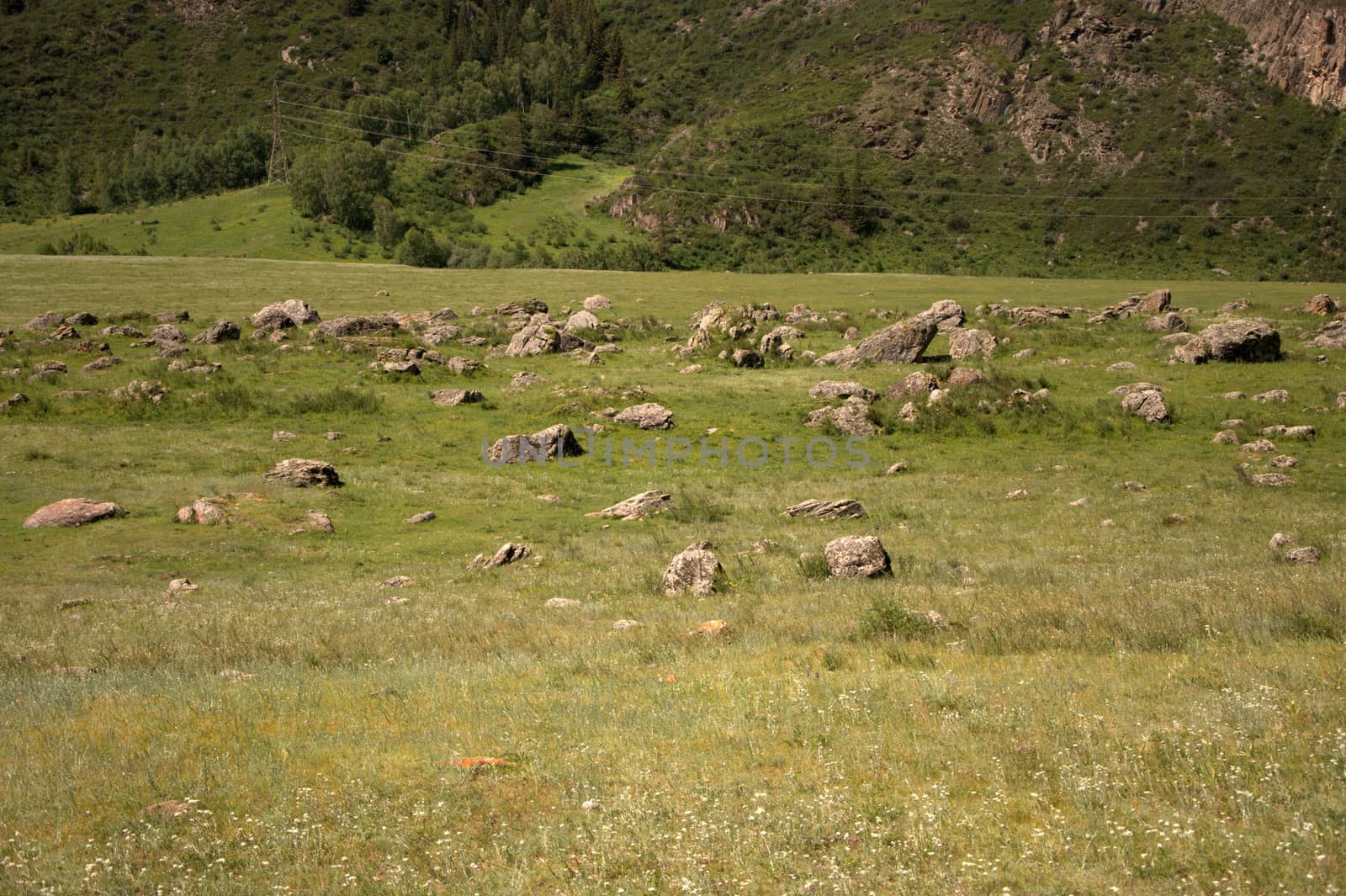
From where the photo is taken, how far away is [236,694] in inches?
393

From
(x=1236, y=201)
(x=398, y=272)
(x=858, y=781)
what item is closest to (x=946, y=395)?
(x=858, y=781)

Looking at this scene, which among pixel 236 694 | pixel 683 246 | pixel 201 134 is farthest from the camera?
pixel 201 134

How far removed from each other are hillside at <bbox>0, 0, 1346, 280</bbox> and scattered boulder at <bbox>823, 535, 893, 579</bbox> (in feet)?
253

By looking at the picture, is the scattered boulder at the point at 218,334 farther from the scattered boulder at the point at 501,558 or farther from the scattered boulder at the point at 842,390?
A: the scattered boulder at the point at 501,558

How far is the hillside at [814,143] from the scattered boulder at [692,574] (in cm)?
7669

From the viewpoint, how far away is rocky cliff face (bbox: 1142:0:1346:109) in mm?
110812

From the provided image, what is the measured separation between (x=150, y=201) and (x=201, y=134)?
108 feet

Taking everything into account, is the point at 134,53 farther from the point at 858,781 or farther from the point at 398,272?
the point at 858,781

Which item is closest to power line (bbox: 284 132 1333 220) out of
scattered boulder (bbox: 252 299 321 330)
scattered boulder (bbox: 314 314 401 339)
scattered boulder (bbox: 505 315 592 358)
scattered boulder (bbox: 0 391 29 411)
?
scattered boulder (bbox: 505 315 592 358)

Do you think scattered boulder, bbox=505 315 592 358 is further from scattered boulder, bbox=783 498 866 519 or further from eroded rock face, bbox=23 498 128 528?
scattered boulder, bbox=783 498 866 519

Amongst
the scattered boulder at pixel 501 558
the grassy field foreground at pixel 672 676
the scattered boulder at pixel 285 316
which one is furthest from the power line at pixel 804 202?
the scattered boulder at pixel 501 558

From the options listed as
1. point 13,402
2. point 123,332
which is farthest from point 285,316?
point 13,402

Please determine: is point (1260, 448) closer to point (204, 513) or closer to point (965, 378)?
point (965, 378)

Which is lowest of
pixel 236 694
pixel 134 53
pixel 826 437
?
pixel 826 437
